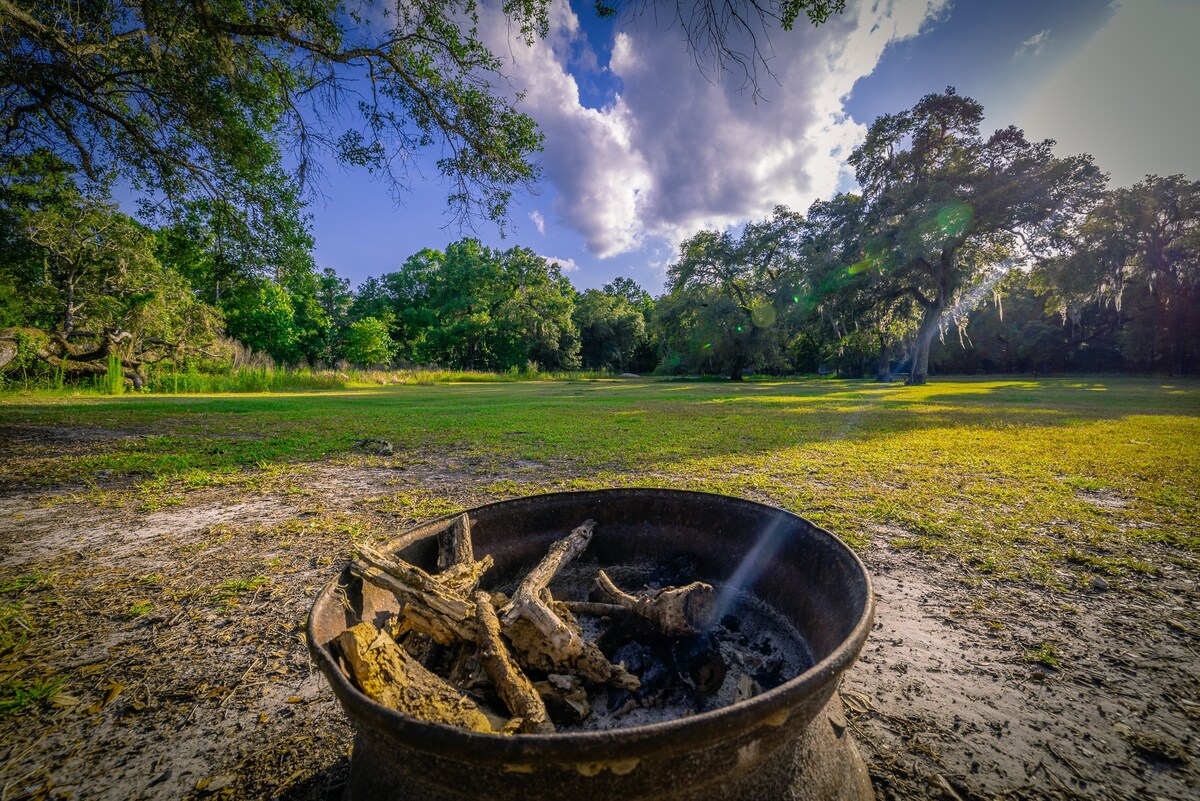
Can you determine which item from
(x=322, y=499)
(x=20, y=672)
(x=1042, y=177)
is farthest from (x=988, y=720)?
(x=1042, y=177)

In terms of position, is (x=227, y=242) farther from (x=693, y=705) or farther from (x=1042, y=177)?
(x=1042, y=177)

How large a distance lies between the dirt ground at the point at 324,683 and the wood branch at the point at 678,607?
501 mm

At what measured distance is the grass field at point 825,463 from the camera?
2.64m

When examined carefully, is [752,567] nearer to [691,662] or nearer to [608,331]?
[691,662]

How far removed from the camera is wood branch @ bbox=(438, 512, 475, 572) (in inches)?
61.1

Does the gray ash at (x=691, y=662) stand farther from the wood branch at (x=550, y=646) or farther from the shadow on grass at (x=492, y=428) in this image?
the shadow on grass at (x=492, y=428)

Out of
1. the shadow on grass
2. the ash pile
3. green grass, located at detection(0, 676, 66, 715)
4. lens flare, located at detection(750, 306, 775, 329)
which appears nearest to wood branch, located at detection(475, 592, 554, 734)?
the ash pile

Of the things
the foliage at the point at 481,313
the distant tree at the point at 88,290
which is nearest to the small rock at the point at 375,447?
the distant tree at the point at 88,290

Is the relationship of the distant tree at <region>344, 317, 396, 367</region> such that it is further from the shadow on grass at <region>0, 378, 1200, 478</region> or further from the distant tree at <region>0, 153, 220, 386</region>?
the shadow on grass at <region>0, 378, 1200, 478</region>

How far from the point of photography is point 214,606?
1950 millimetres

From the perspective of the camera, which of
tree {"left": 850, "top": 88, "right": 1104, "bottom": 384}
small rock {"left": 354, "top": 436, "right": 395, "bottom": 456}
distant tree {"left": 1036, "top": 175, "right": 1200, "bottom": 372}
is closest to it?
small rock {"left": 354, "top": 436, "right": 395, "bottom": 456}

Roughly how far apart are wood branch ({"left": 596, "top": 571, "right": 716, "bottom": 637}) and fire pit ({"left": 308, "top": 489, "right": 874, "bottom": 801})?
10.4 inches

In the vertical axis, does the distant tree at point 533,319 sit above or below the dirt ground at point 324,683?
above

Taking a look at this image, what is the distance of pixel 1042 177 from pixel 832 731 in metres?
24.7
